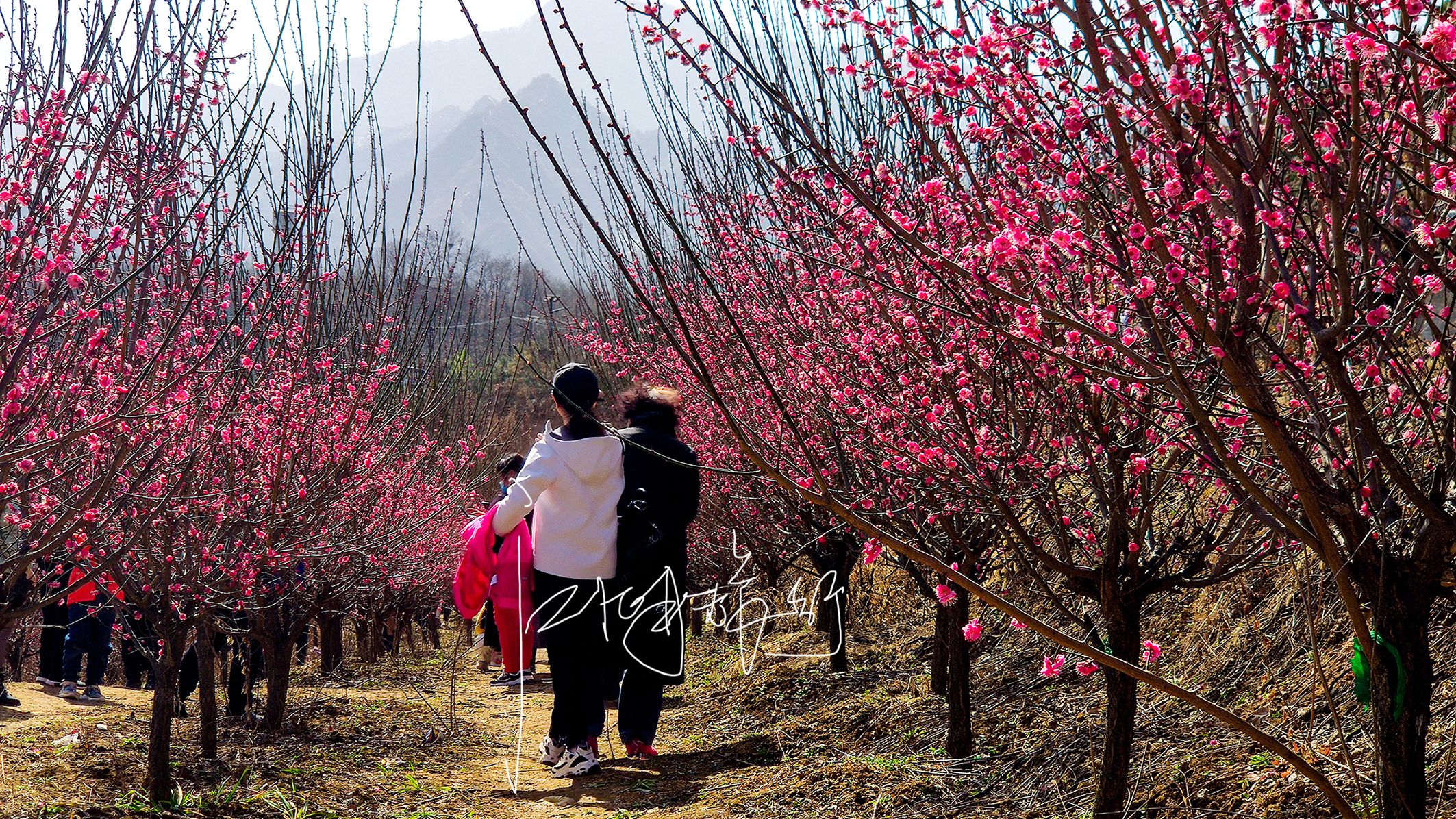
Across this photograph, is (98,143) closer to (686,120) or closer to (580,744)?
(686,120)

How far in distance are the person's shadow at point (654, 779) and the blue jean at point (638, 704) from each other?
0.49 feet

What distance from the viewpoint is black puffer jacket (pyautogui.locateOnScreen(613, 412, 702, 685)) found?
5211 millimetres

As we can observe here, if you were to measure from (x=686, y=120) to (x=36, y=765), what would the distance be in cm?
409

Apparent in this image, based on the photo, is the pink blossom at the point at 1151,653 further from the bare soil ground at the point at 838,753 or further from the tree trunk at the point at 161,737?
the tree trunk at the point at 161,737

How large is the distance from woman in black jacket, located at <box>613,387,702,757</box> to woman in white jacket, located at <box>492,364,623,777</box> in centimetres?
10

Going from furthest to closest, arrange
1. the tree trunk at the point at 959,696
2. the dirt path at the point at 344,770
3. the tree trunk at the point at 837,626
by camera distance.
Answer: the tree trunk at the point at 837,626, the tree trunk at the point at 959,696, the dirt path at the point at 344,770

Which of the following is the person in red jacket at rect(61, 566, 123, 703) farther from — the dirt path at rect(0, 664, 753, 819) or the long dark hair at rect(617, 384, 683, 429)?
the long dark hair at rect(617, 384, 683, 429)

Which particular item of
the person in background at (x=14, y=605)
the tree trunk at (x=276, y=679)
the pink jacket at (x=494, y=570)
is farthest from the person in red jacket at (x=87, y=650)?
the pink jacket at (x=494, y=570)

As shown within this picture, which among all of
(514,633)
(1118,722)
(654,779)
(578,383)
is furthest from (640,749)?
(1118,722)

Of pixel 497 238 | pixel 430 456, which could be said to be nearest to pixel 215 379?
pixel 430 456

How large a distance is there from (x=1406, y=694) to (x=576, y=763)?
3788mm

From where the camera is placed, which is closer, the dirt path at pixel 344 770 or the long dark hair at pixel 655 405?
the dirt path at pixel 344 770

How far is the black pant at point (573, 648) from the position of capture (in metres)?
5.05

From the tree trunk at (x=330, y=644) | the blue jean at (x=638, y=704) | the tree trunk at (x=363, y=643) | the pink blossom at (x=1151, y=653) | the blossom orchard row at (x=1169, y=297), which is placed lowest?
the tree trunk at (x=363, y=643)
